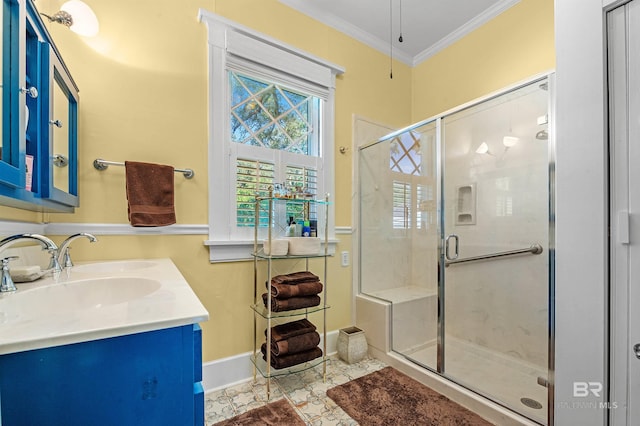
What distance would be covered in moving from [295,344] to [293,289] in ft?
1.10

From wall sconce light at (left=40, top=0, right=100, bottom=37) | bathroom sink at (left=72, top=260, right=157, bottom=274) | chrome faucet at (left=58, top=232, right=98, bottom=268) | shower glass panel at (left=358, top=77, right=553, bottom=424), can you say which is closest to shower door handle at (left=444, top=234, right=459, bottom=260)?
shower glass panel at (left=358, top=77, right=553, bottom=424)

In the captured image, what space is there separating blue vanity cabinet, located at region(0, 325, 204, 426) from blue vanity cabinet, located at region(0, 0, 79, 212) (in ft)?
1.71

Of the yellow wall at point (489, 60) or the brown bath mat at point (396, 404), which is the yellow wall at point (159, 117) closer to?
the brown bath mat at point (396, 404)

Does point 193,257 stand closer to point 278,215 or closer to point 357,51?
point 278,215

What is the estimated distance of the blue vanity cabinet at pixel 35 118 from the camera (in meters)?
0.83

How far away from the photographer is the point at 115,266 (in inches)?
55.5

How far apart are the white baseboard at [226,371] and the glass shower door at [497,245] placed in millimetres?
1240

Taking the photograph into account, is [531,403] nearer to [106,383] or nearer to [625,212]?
[625,212]

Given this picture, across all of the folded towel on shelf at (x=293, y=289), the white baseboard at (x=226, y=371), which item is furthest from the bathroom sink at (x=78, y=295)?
the white baseboard at (x=226, y=371)

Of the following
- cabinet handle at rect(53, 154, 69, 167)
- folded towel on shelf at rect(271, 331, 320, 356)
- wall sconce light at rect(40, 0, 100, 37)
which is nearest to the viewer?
cabinet handle at rect(53, 154, 69, 167)

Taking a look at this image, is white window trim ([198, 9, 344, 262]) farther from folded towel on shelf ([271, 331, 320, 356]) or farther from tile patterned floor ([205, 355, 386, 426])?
tile patterned floor ([205, 355, 386, 426])

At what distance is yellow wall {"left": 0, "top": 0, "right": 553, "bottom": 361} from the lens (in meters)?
1.51

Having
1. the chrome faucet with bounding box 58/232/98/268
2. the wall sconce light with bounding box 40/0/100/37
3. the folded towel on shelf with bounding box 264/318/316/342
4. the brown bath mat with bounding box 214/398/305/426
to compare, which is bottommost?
the brown bath mat with bounding box 214/398/305/426

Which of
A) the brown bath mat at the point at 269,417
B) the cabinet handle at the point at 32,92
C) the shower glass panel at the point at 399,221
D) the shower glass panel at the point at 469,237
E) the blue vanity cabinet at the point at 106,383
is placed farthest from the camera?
the shower glass panel at the point at 399,221
